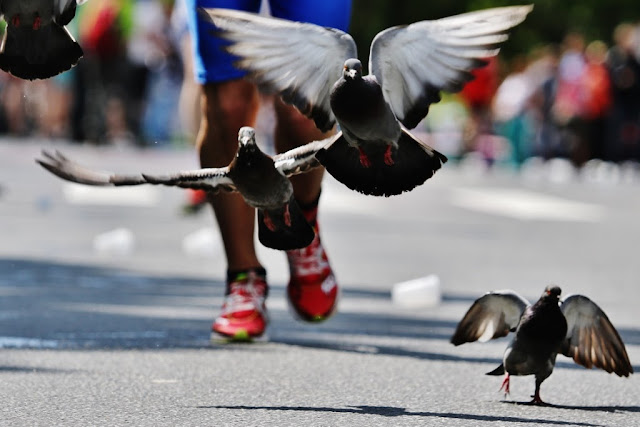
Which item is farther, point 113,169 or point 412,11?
point 412,11

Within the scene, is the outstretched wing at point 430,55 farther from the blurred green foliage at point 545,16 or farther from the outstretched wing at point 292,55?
the blurred green foliage at point 545,16

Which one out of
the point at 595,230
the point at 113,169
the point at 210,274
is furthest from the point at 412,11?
the point at 210,274

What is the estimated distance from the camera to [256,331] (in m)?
5.40

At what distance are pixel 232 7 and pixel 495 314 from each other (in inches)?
52.8

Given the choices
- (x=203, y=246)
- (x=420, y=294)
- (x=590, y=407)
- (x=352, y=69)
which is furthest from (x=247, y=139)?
(x=203, y=246)

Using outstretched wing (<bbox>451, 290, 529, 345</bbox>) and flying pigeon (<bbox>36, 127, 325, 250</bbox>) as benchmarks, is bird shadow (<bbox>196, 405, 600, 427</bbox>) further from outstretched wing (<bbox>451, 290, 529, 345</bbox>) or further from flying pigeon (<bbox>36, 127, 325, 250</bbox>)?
flying pigeon (<bbox>36, 127, 325, 250</bbox>)

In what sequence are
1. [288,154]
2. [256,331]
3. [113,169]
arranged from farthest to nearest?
1. [113,169]
2. [256,331]
3. [288,154]

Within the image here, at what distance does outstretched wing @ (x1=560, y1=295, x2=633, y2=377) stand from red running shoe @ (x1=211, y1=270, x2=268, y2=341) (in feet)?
4.28

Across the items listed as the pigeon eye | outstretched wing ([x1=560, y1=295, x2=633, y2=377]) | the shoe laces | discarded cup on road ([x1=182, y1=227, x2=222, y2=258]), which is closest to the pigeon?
outstretched wing ([x1=560, y1=295, x2=633, y2=377])

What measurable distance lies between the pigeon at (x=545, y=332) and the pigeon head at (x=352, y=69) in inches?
31.6

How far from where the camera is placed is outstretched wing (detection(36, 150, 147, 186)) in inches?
159

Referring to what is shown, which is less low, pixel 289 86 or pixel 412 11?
pixel 412 11

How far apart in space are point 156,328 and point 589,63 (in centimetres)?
1602

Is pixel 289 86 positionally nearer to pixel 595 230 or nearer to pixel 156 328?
pixel 156 328
